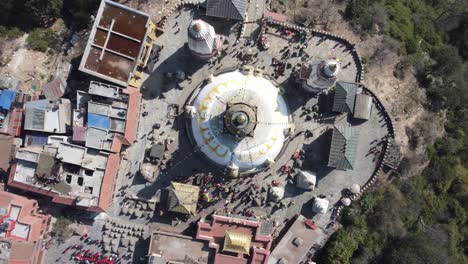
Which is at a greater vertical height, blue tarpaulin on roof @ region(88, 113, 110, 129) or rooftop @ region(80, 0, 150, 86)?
rooftop @ region(80, 0, 150, 86)

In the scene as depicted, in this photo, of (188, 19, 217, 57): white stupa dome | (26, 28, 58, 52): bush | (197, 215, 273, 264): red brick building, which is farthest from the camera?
(26, 28, 58, 52): bush

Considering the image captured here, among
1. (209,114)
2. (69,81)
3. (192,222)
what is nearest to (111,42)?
(69,81)

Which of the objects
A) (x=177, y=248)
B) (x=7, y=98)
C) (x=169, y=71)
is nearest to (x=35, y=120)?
(x=7, y=98)

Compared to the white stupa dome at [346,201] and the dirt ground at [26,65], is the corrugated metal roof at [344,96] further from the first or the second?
the dirt ground at [26,65]

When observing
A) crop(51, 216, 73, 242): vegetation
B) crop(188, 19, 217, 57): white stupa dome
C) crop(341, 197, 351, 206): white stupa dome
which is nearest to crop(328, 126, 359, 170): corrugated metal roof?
crop(341, 197, 351, 206): white stupa dome

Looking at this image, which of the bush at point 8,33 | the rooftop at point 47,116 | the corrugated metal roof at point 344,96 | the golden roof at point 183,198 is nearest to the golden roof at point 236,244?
the golden roof at point 183,198

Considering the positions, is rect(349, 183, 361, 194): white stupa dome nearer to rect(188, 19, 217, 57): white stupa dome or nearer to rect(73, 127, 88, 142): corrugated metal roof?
rect(188, 19, 217, 57): white stupa dome

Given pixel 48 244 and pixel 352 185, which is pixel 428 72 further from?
pixel 48 244
